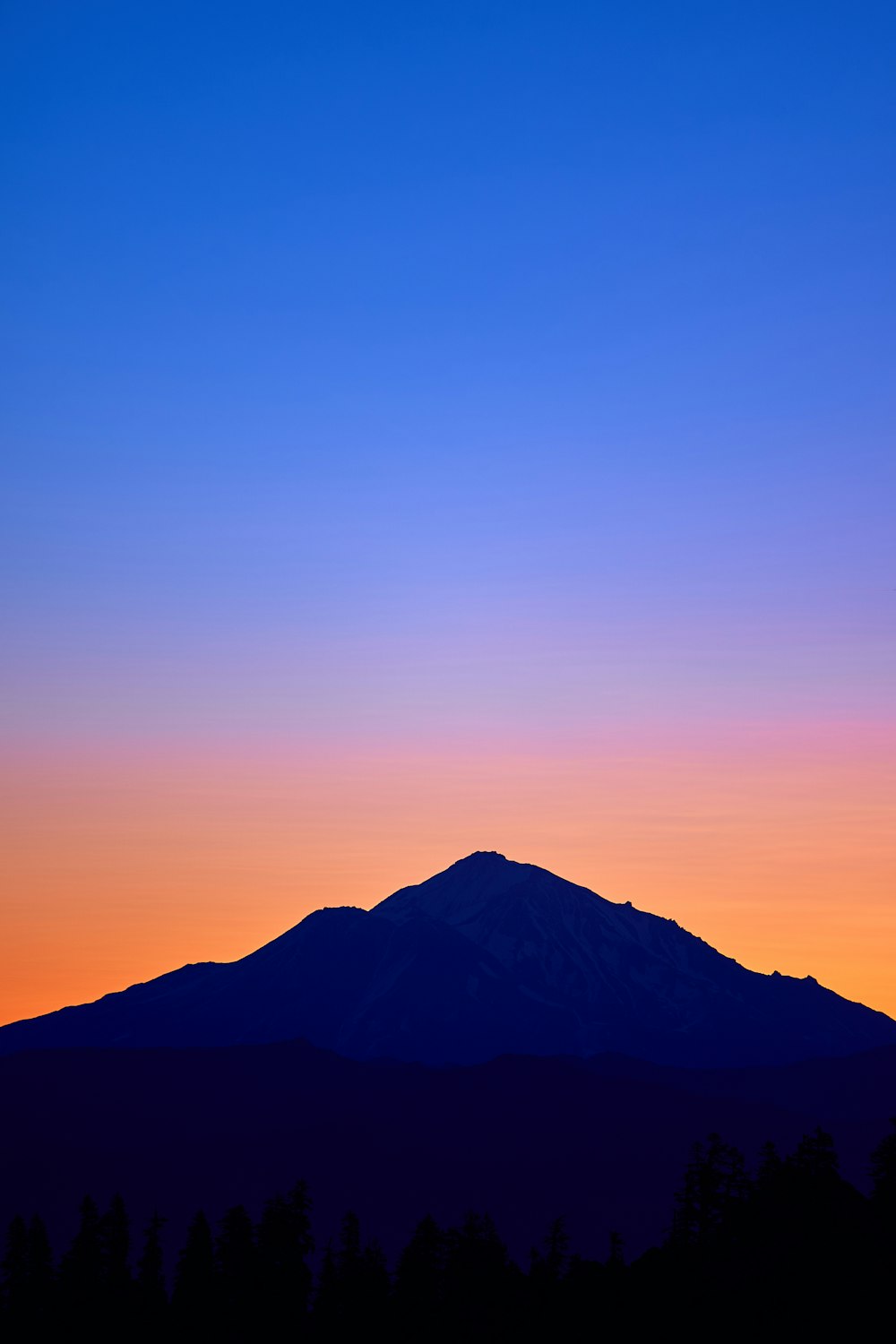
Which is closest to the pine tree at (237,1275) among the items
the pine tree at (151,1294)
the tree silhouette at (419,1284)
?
the pine tree at (151,1294)

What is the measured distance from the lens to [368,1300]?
80.6 metres

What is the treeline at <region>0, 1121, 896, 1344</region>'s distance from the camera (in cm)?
6334

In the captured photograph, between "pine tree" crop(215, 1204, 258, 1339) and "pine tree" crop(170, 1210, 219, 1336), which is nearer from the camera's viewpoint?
"pine tree" crop(215, 1204, 258, 1339)

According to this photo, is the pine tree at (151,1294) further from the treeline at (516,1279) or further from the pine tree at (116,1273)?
the pine tree at (116,1273)

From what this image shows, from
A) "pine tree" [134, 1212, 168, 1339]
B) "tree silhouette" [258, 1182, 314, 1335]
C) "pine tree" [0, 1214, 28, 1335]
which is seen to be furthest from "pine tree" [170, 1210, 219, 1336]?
"pine tree" [0, 1214, 28, 1335]

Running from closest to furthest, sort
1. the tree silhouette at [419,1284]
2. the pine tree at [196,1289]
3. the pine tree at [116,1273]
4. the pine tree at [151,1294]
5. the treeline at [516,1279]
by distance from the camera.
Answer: the treeline at [516,1279], the tree silhouette at [419,1284], the pine tree at [196,1289], the pine tree at [151,1294], the pine tree at [116,1273]

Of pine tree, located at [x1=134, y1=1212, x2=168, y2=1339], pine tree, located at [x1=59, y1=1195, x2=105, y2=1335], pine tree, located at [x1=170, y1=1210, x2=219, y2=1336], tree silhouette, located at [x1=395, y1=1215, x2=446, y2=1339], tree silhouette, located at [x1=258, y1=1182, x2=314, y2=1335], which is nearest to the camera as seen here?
tree silhouette, located at [x1=395, y1=1215, x2=446, y2=1339]

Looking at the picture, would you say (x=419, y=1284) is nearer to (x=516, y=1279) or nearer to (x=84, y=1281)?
(x=516, y=1279)

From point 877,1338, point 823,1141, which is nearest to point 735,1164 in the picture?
point 823,1141

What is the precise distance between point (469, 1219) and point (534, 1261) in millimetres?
4198

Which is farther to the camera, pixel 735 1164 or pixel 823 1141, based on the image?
pixel 735 1164

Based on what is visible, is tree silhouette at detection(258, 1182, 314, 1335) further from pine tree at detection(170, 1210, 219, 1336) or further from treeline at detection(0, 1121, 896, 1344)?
pine tree at detection(170, 1210, 219, 1336)

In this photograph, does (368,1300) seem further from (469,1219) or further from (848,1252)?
(848,1252)

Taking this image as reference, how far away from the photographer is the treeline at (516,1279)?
63.3m
